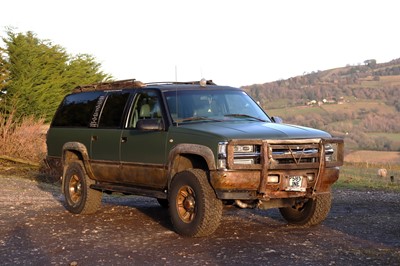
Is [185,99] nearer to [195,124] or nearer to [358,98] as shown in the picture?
[195,124]

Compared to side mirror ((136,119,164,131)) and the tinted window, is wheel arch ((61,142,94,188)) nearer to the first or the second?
the tinted window

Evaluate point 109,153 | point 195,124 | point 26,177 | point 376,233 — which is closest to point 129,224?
point 109,153

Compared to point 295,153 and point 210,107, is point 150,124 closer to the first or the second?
point 210,107

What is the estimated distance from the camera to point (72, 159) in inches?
451

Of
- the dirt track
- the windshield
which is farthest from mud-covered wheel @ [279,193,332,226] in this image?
the windshield

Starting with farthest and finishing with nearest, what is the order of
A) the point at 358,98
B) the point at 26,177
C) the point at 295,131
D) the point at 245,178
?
the point at 358,98, the point at 26,177, the point at 295,131, the point at 245,178

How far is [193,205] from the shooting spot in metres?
8.68

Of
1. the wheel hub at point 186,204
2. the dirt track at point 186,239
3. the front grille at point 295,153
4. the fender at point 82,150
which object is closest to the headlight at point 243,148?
the front grille at point 295,153

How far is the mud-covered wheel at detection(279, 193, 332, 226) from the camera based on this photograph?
9.39 metres

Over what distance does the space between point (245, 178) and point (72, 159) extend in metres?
4.16

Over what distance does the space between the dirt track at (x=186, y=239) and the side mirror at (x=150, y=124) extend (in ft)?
4.59

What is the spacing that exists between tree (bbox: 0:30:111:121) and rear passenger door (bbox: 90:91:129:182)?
56.6 ft

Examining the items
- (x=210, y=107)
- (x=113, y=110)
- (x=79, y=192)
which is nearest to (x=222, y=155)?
(x=210, y=107)

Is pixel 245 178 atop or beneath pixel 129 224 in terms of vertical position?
atop
